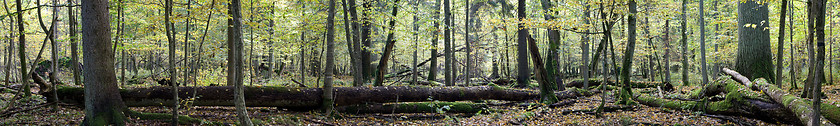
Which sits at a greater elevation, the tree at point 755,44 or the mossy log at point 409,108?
the tree at point 755,44

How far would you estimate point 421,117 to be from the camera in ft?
26.3

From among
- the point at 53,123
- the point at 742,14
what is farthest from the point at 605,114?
the point at 53,123

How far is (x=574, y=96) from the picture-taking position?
35.3ft

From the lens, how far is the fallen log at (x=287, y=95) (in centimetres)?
677

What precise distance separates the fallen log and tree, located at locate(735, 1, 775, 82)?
6.16 meters

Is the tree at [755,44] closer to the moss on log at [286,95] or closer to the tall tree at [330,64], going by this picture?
the moss on log at [286,95]

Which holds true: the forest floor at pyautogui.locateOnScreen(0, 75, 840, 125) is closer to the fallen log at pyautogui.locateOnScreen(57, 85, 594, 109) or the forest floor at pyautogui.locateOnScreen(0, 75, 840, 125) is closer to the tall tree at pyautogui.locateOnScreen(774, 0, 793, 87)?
the fallen log at pyautogui.locateOnScreen(57, 85, 594, 109)

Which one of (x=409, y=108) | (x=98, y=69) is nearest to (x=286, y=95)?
(x=409, y=108)

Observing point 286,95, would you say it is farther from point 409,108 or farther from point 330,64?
point 409,108

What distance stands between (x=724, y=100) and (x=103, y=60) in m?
9.39

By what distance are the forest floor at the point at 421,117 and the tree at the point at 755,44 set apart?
4.20 feet

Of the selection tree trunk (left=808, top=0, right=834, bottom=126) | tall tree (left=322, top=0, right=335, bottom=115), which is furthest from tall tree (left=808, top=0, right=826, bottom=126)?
tall tree (left=322, top=0, right=335, bottom=115)

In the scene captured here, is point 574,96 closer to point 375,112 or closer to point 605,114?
point 605,114

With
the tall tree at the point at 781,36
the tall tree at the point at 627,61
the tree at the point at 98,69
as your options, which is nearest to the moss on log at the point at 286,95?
the tree at the point at 98,69
